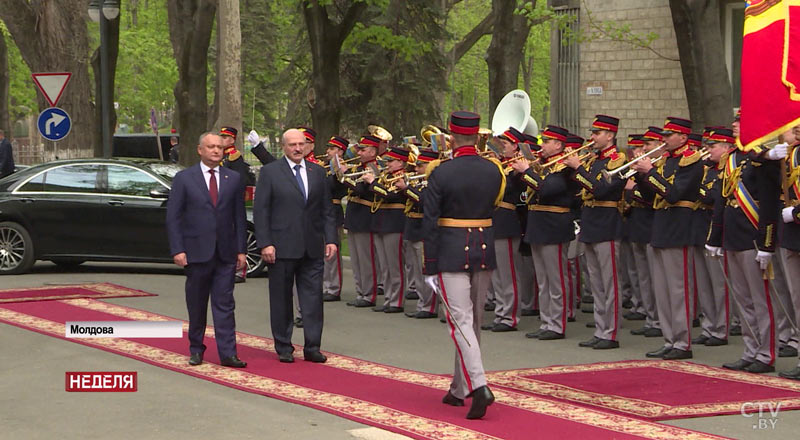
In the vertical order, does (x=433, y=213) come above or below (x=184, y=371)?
above

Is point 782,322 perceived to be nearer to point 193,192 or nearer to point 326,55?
point 193,192

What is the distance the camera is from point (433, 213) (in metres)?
8.83

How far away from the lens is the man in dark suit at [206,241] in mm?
10656

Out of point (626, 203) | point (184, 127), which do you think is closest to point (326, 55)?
point (184, 127)

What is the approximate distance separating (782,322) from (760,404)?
3.01 m

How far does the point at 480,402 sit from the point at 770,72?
3238 mm

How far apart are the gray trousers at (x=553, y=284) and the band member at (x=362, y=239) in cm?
284

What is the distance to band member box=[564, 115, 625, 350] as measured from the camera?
1210cm

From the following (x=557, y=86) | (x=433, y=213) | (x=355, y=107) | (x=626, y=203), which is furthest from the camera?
(x=355, y=107)

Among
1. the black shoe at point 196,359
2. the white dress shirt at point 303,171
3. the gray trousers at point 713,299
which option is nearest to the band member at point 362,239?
the white dress shirt at point 303,171

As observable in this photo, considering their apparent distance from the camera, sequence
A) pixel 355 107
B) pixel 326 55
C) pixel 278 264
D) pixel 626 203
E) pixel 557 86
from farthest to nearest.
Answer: pixel 355 107
pixel 557 86
pixel 326 55
pixel 626 203
pixel 278 264

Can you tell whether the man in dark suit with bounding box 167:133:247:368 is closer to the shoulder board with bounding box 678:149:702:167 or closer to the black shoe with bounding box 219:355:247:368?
the black shoe with bounding box 219:355:247:368

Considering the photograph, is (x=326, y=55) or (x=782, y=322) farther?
(x=326, y=55)

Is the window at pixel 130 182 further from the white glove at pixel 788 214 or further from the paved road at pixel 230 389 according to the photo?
the white glove at pixel 788 214
